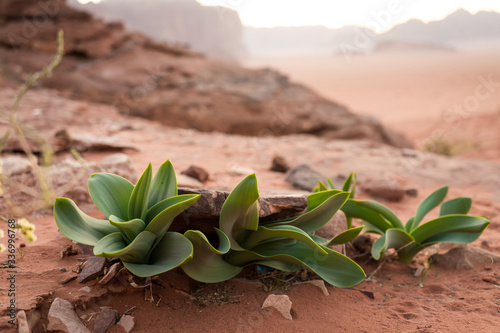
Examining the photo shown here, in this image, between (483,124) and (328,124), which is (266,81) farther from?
(483,124)

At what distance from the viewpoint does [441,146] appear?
7.10 metres

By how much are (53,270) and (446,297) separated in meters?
1.84

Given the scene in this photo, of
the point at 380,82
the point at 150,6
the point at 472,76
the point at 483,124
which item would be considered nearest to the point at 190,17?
the point at 150,6

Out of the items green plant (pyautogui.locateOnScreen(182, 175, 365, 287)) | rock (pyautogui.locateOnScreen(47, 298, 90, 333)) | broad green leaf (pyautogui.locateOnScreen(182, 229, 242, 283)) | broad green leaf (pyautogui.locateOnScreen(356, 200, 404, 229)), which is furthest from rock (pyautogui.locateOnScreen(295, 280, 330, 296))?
rock (pyautogui.locateOnScreen(47, 298, 90, 333))

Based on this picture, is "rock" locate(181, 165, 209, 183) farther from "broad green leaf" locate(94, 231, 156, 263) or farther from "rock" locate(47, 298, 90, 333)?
"rock" locate(47, 298, 90, 333)

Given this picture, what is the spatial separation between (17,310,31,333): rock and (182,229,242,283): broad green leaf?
0.58 m

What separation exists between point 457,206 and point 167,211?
1751 mm

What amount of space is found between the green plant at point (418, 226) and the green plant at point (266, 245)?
1.15ft

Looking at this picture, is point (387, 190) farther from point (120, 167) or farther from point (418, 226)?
point (120, 167)

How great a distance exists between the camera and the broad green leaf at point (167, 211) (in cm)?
142

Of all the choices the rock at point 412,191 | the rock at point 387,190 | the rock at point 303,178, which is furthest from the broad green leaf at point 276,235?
the rock at point 412,191

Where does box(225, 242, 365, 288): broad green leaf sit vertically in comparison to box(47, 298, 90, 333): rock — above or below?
above

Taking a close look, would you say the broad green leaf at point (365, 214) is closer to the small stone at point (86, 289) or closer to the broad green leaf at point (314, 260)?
the broad green leaf at point (314, 260)

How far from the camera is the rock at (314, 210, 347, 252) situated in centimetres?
211
